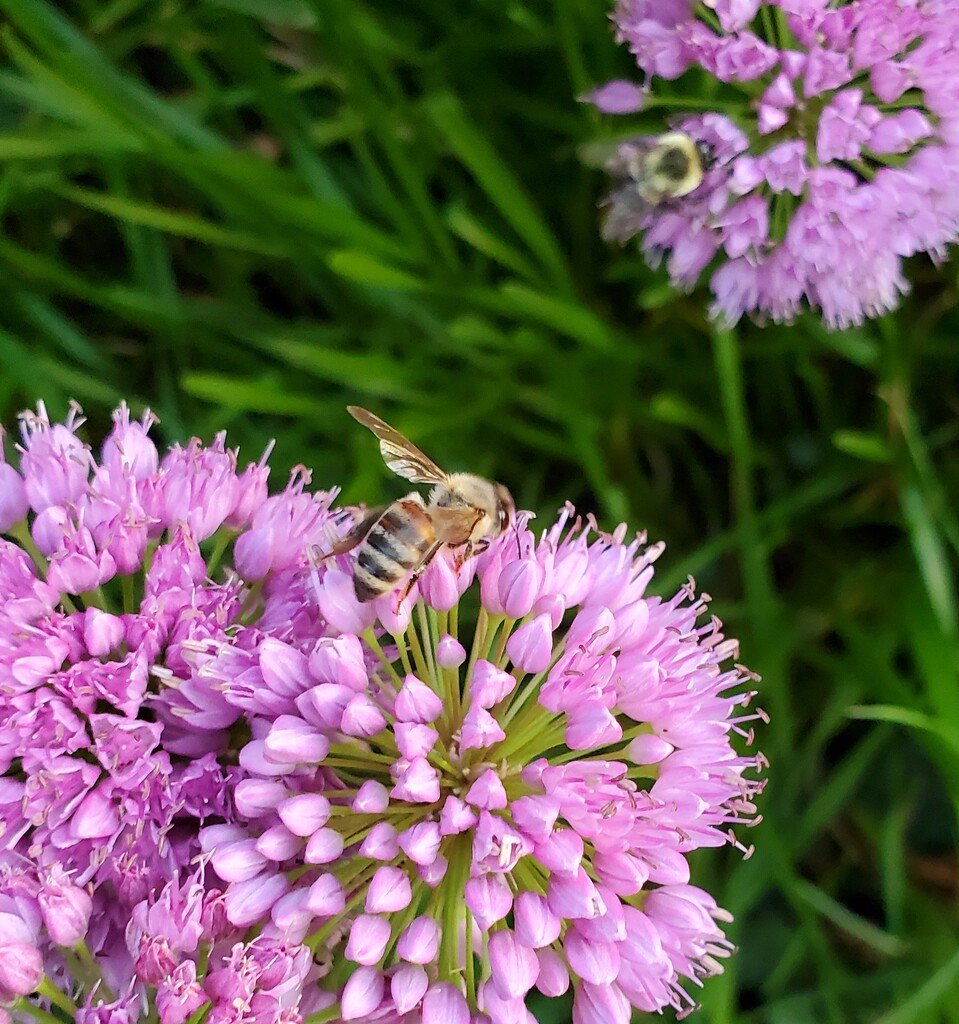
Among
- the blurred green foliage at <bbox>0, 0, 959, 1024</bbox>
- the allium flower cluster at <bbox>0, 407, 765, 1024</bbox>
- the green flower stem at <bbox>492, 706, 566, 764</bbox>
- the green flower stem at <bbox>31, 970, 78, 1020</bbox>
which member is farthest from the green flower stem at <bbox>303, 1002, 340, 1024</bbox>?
the blurred green foliage at <bbox>0, 0, 959, 1024</bbox>

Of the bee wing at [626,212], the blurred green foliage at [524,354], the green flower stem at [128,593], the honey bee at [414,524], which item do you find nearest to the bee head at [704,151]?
the bee wing at [626,212]

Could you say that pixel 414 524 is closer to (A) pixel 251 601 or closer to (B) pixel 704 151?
(A) pixel 251 601

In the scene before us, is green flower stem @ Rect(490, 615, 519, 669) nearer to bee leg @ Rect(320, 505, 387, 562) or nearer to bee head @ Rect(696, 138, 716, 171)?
bee leg @ Rect(320, 505, 387, 562)

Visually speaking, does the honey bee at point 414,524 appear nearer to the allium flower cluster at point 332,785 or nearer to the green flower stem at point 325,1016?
the allium flower cluster at point 332,785

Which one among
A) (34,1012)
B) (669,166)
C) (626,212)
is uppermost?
(669,166)

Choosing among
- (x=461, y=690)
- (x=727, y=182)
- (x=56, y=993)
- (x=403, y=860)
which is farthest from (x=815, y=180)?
(x=56, y=993)

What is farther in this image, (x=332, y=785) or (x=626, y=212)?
(x=626, y=212)

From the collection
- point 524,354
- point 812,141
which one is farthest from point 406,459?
point 524,354

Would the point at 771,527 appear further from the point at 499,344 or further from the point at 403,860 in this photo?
the point at 403,860
